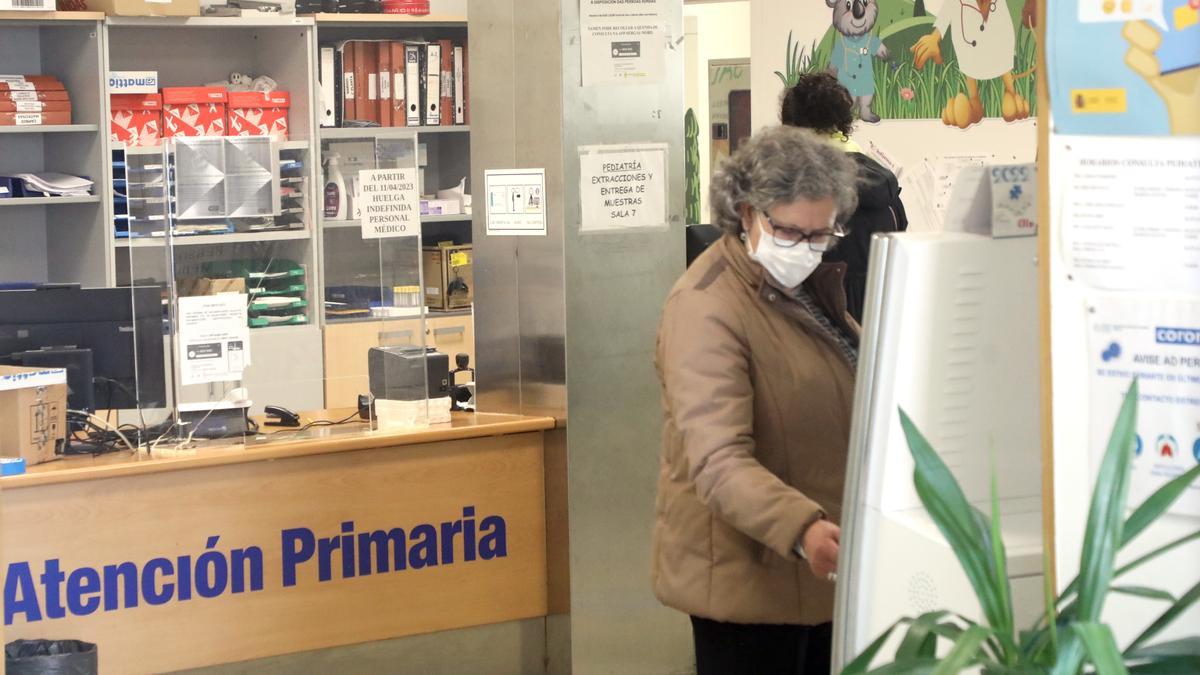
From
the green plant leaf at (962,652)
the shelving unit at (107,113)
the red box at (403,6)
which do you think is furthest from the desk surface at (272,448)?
the green plant leaf at (962,652)

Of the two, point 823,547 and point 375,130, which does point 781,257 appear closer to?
point 823,547

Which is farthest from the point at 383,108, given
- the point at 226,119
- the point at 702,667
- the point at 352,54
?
the point at 702,667

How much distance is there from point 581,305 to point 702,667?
1.76 metres

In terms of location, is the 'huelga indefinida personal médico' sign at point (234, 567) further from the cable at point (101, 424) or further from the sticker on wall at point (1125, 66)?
the sticker on wall at point (1125, 66)

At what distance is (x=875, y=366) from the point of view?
1.66 meters

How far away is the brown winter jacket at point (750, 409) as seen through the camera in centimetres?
242

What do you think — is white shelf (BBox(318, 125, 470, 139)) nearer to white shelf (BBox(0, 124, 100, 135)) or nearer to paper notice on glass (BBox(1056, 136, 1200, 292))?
white shelf (BBox(0, 124, 100, 135))

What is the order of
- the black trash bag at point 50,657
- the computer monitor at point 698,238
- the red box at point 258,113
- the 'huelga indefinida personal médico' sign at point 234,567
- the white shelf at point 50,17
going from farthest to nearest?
1. the red box at point 258,113
2. the white shelf at point 50,17
3. the computer monitor at point 698,238
4. the 'huelga indefinida personal médico' sign at point 234,567
5. the black trash bag at point 50,657

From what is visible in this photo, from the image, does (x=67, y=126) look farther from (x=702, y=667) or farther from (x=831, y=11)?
(x=702, y=667)

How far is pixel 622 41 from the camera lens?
13.8 ft

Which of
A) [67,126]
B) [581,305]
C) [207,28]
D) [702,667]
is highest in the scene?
[207,28]

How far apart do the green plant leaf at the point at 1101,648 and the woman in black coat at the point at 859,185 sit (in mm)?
2765

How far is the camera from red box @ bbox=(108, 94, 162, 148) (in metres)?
6.01

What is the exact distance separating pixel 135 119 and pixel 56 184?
414 millimetres
